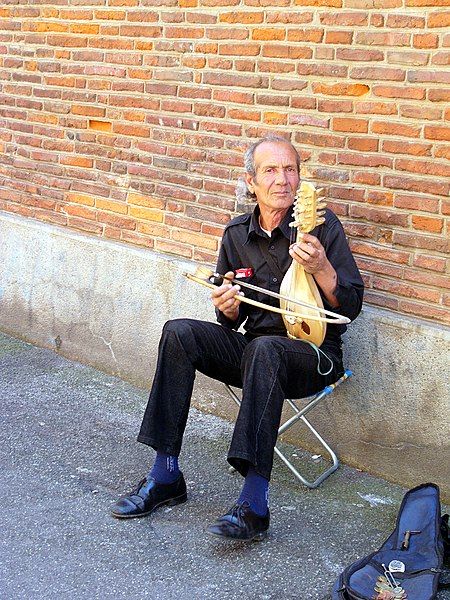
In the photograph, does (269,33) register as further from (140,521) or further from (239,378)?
(140,521)

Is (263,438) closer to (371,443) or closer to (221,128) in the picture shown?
(371,443)

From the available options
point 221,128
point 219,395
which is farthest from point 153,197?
point 219,395

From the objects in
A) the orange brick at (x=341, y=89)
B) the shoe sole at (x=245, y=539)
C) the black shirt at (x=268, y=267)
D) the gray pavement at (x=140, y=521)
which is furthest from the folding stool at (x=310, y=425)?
the orange brick at (x=341, y=89)

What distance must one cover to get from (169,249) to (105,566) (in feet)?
6.86

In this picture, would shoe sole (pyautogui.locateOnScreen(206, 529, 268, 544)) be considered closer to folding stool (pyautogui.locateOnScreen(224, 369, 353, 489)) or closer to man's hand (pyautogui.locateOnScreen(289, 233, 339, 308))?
folding stool (pyautogui.locateOnScreen(224, 369, 353, 489))

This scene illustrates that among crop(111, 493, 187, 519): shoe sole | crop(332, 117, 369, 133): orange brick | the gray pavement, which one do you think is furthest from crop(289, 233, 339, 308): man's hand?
crop(111, 493, 187, 519): shoe sole

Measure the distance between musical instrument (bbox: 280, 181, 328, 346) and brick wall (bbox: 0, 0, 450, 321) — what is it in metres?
0.48

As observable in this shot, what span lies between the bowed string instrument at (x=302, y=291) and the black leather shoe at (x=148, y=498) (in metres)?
0.82

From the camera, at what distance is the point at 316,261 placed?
153 inches

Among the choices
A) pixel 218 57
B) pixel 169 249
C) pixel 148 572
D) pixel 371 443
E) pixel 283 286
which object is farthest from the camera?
pixel 169 249

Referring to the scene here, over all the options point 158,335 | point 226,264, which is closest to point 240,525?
point 226,264

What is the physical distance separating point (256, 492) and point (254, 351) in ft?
1.81

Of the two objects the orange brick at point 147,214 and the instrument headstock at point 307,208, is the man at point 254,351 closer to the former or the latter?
the instrument headstock at point 307,208

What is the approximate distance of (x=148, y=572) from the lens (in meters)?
3.70
